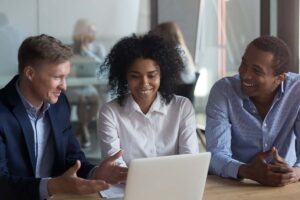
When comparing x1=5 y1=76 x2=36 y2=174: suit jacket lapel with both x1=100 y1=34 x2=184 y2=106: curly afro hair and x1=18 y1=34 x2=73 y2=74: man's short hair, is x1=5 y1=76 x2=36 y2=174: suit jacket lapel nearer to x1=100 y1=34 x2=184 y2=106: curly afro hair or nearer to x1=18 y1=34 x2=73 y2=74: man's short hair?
x1=18 y1=34 x2=73 y2=74: man's short hair

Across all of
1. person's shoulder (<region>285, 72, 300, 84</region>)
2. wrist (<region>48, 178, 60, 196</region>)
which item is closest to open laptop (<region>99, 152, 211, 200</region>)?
wrist (<region>48, 178, 60, 196</region>)

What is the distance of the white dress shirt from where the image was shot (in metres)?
2.10

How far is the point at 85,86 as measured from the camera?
195 inches

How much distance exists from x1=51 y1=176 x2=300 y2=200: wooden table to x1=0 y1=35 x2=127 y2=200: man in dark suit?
0.50 ft

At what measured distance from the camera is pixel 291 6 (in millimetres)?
3314

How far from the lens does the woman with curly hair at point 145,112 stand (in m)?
2.10

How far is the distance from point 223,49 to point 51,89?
3.35 m

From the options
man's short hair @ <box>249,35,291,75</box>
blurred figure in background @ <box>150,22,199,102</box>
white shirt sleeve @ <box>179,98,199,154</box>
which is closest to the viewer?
man's short hair @ <box>249,35,291,75</box>

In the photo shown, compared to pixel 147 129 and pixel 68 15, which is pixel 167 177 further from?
pixel 68 15

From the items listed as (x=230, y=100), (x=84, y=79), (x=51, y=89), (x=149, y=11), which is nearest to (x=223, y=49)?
(x=149, y=11)

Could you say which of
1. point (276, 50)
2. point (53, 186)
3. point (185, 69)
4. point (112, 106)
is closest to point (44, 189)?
point (53, 186)

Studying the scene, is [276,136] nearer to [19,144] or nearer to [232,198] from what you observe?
[232,198]

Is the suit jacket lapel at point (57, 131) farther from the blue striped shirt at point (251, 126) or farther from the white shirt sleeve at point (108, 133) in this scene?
the blue striped shirt at point (251, 126)

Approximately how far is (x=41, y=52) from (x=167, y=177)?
73 cm
